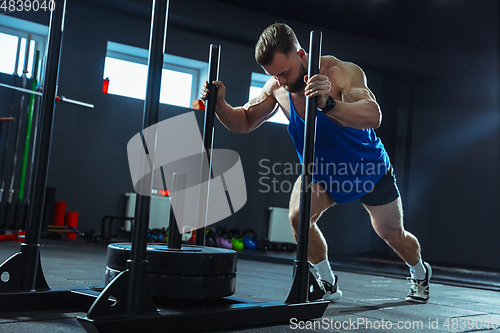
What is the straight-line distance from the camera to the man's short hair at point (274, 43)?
167 centimetres

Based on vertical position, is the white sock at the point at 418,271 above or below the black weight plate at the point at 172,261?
below

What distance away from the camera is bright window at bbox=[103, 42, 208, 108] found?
604cm

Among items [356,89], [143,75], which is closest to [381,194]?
[356,89]

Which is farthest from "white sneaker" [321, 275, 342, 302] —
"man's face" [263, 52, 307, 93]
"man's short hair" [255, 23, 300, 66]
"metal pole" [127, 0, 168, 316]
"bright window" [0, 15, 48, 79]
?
"bright window" [0, 15, 48, 79]

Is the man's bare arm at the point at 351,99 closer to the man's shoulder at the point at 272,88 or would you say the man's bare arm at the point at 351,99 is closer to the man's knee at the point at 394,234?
the man's shoulder at the point at 272,88

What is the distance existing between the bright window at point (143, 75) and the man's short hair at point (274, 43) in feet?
14.1

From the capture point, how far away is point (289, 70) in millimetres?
1768

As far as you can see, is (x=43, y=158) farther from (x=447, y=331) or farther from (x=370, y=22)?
(x=370, y=22)

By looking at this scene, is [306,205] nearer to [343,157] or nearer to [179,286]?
[179,286]

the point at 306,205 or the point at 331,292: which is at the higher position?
the point at 306,205

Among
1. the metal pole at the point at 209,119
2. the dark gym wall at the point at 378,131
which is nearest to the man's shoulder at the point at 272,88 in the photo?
the metal pole at the point at 209,119

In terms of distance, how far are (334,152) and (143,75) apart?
4.86 metres

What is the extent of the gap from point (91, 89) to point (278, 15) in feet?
9.21

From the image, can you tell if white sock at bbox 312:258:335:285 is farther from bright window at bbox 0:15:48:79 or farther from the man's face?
bright window at bbox 0:15:48:79
